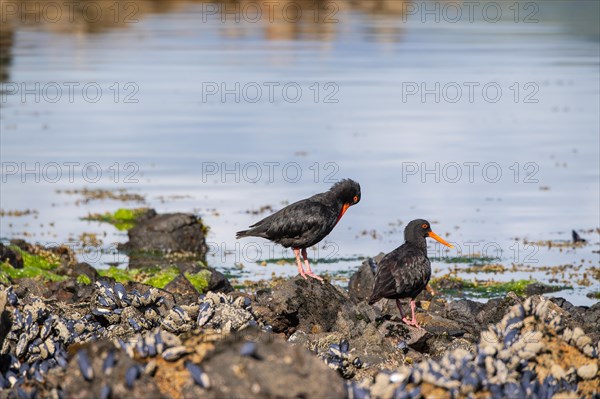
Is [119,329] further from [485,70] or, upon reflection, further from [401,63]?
[401,63]

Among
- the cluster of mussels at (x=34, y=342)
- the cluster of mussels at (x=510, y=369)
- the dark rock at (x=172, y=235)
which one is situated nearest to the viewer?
the cluster of mussels at (x=510, y=369)

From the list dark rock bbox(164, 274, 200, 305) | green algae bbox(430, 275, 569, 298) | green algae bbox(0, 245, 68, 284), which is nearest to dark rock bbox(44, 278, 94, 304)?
green algae bbox(0, 245, 68, 284)

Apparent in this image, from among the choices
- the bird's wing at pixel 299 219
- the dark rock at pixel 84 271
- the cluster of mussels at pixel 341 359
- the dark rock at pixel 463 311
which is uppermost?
the bird's wing at pixel 299 219

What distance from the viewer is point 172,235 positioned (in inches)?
797

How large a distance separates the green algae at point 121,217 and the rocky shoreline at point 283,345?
543cm

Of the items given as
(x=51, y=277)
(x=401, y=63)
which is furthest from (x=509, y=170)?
(x=401, y=63)

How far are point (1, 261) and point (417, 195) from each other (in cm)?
907

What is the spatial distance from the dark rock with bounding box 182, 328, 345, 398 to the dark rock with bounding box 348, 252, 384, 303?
9492 millimetres

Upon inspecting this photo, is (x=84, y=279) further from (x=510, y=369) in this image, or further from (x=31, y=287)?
(x=510, y=369)

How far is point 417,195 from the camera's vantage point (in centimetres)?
2395

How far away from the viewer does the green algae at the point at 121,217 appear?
2189 centimetres

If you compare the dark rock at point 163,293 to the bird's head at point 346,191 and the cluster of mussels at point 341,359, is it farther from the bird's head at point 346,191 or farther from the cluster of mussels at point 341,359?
the cluster of mussels at point 341,359

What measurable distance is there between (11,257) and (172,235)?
3140 millimetres

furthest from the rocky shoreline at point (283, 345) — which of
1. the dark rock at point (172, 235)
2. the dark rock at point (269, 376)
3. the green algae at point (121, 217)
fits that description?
the green algae at point (121, 217)
